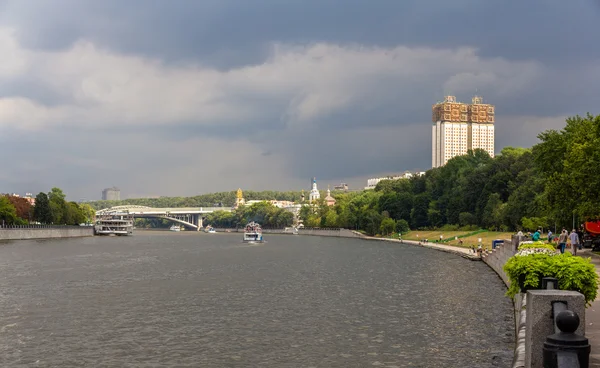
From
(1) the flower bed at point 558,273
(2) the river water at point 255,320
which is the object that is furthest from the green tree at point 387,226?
(1) the flower bed at point 558,273

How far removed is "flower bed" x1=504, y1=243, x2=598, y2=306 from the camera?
53.7ft

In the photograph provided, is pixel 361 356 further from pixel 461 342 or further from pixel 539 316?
pixel 539 316

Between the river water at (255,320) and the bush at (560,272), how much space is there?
496 centimetres

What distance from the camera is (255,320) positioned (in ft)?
104

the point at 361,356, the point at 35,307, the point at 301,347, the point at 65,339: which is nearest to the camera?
the point at 361,356

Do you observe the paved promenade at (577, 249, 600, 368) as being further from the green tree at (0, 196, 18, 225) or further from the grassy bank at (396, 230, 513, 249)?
the green tree at (0, 196, 18, 225)

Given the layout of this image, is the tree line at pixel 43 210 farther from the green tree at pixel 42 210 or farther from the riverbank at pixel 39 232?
the riverbank at pixel 39 232

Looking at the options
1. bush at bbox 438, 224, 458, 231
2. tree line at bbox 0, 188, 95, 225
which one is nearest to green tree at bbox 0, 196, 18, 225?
tree line at bbox 0, 188, 95, 225

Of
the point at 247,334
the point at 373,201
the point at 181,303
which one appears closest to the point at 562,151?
the point at 181,303

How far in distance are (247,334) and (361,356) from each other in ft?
20.2

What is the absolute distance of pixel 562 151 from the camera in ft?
216

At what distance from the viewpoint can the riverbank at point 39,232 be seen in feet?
463

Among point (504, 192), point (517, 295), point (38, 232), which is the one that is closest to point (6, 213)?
point (38, 232)

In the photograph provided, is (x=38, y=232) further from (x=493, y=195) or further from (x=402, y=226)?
(x=493, y=195)
